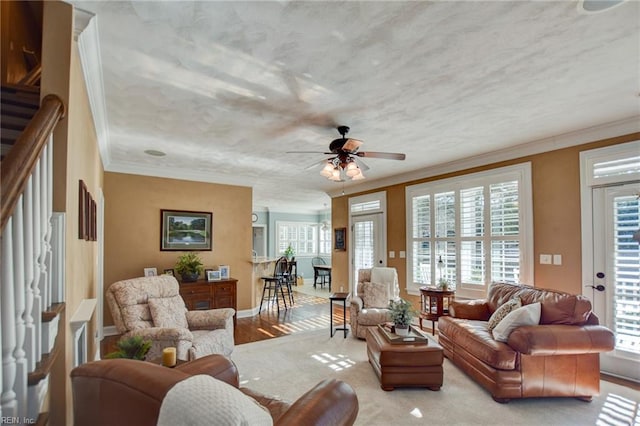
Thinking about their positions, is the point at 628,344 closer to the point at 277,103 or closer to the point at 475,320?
the point at 475,320

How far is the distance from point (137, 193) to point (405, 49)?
4.63m

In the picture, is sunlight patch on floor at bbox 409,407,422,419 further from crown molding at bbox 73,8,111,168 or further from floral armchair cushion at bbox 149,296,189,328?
crown molding at bbox 73,8,111,168

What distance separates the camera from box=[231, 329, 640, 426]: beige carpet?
2539mm

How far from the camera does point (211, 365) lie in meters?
1.88

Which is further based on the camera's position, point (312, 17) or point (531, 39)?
point (531, 39)

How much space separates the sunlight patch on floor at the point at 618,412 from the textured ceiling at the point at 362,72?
2603 millimetres

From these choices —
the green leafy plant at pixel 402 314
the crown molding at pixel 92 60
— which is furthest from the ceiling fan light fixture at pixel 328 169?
the crown molding at pixel 92 60

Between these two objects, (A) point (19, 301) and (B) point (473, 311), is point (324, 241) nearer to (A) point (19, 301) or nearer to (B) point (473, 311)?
(B) point (473, 311)

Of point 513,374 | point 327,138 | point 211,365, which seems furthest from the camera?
point 327,138

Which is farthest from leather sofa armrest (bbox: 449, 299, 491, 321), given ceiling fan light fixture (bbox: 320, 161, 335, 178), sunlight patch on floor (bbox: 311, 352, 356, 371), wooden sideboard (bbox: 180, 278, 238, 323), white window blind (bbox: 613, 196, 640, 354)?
wooden sideboard (bbox: 180, 278, 238, 323)

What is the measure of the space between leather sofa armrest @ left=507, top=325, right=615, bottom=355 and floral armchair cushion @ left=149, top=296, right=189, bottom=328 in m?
3.19

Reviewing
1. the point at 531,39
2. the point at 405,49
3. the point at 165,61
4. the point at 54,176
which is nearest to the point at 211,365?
the point at 54,176

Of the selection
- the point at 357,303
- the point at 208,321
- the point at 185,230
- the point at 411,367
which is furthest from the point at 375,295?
the point at 185,230

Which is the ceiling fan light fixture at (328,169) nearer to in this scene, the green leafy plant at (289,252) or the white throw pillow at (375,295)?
the white throw pillow at (375,295)
